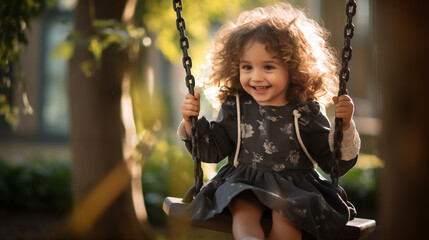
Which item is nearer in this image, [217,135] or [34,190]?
[217,135]

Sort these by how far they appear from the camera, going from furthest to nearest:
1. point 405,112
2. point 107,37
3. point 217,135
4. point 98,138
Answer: point 98,138, point 107,37, point 405,112, point 217,135

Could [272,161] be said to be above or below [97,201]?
above

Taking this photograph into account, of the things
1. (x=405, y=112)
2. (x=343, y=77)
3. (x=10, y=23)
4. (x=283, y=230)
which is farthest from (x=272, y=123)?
(x=10, y=23)

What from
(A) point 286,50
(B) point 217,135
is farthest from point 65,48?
(A) point 286,50

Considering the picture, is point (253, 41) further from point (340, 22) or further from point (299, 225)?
point (340, 22)

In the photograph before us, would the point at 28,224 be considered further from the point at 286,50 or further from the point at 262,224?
the point at 286,50

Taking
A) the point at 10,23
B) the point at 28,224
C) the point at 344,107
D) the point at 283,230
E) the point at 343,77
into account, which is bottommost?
the point at 28,224

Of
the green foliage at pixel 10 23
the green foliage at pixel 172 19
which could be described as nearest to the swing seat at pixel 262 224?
the green foliage at pixel 10 23

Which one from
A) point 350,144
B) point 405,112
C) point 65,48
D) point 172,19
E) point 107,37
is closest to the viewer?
point 350,144

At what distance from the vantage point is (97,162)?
5082mm

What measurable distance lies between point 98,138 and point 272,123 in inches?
112

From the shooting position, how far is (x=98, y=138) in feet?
16.6

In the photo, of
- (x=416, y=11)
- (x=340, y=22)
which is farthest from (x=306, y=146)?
(x=340, y=22)

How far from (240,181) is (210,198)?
0.16 meters
